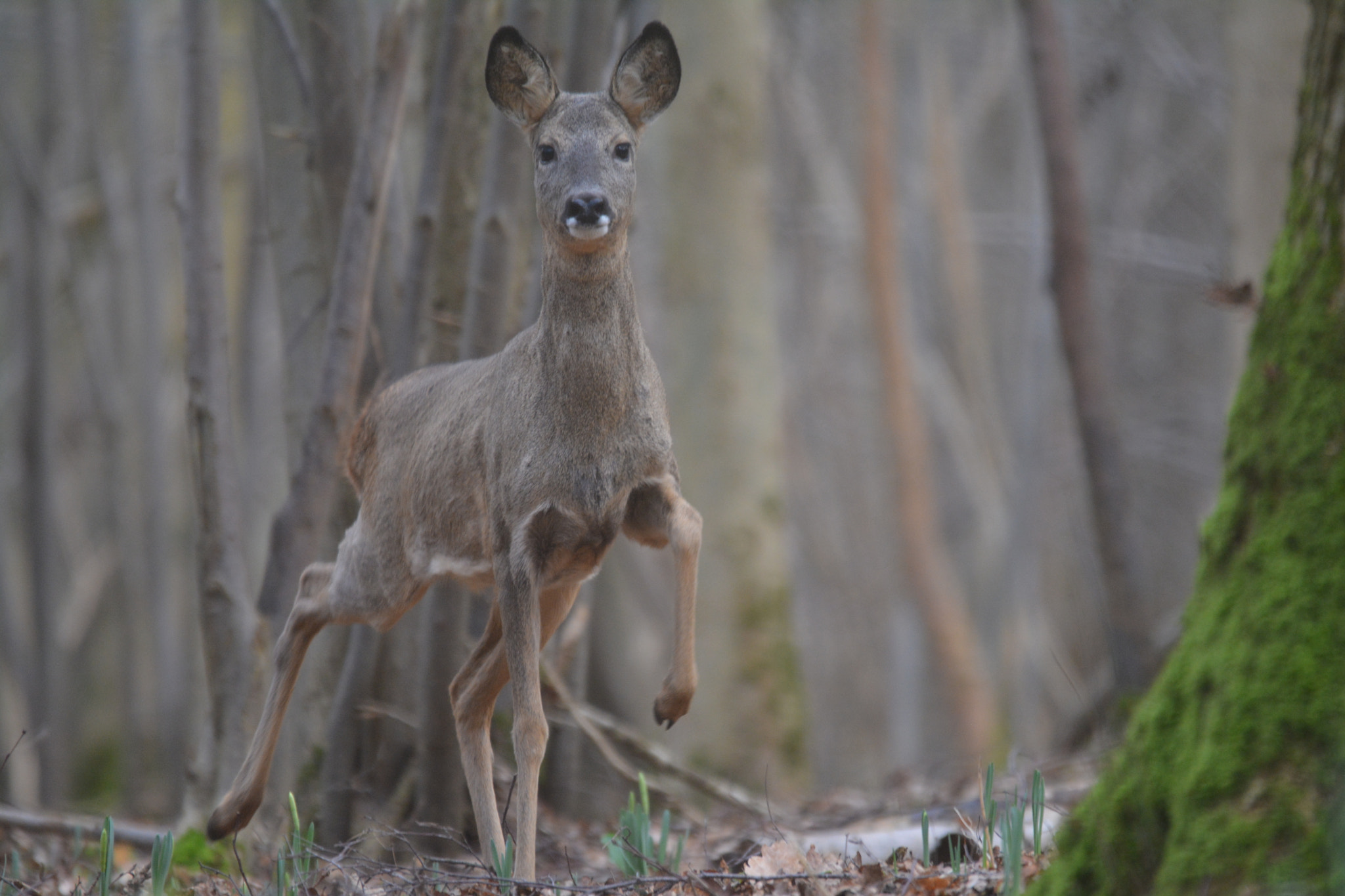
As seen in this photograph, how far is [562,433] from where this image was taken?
3969mm

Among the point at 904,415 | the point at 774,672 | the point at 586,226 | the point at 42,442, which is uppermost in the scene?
the point at 586,226

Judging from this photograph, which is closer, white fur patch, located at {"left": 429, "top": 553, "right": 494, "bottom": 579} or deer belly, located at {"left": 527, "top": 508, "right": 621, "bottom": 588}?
deer belly, located at {"left": 527, "top": 508, "right": 621, "bottom": 588}

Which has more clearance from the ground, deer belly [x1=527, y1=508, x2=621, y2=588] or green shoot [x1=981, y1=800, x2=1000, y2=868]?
deer belly [x1=527, y1=508, x2=621, y2=588]

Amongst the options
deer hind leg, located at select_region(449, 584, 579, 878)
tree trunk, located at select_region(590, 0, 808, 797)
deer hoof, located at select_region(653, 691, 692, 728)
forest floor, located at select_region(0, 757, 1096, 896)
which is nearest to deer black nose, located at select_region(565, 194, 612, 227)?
deer hind leg, located at select_region(449, 584, 579, 878)

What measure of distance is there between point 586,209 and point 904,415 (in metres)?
13.8

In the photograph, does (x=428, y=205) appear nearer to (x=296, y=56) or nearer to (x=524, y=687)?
(x=296, y=56)

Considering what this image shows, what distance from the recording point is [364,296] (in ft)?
18.8

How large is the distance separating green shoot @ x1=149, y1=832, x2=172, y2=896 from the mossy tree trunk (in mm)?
2305

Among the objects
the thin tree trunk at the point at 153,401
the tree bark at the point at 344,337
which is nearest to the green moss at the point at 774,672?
the tree bark at the point at 344,337

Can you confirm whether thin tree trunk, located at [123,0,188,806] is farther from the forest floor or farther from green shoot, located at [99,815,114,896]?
green shoot, located at [99,815,114,896]

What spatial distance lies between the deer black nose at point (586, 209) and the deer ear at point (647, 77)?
0.51 m

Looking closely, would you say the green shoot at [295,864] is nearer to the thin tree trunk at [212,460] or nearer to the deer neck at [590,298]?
the deer neck at [590,298]

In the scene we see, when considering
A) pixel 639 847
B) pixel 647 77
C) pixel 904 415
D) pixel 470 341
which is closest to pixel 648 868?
pixel 639 847

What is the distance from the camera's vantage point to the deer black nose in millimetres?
3801
